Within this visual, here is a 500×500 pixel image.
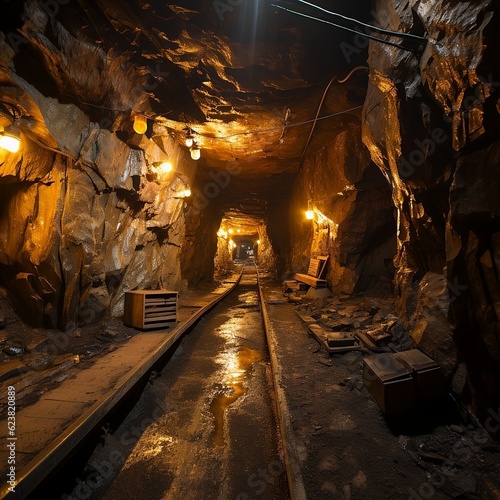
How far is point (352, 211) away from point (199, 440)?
883 cm

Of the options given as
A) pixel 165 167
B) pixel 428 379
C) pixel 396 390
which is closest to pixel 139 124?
pixel 165 167

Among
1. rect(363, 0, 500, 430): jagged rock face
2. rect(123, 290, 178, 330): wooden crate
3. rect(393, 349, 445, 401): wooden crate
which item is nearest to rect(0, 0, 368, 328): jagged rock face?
rect(123, 290, 178, 330): wooden crate

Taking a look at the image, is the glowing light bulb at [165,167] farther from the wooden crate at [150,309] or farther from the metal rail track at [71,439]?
the metal rail track at [71,439]

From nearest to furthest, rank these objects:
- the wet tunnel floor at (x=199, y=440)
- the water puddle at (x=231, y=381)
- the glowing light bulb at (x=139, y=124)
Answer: the wet tunnel floor at (x=199, y=440), the water puddle at (x=231, y=381), the glowing light bulb at (x=139, y=124)

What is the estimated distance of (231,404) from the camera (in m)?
4.39

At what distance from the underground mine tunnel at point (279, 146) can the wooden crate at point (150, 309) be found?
442 millimetres

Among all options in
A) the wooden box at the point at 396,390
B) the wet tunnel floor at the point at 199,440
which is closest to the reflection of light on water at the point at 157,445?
the wet tunnel floor at the point at 199,440

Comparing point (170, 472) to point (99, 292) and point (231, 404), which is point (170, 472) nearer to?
point (231, 404)

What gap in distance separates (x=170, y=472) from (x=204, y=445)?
536mm

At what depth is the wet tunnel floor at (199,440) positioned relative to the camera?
2844 mm

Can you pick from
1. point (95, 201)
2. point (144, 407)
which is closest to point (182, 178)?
point (95, 201)

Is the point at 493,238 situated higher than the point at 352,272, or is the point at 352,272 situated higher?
the point at 493,238

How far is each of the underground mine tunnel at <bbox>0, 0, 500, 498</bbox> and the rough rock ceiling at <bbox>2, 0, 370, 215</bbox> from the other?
1.7 inches

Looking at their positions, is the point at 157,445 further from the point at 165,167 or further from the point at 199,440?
the point at 165,167
